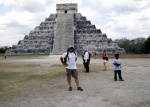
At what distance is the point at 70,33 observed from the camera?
175ft

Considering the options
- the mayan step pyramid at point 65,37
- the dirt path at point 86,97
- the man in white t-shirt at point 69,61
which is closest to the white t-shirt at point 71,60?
the man in white t-shirt at point 69,61

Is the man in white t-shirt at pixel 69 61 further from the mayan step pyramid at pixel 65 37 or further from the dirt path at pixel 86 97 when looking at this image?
the mayan step pyramid at pixel 65 37

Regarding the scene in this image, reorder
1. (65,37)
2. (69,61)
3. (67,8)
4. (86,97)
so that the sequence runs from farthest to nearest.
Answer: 1. (67,8)
2. (65,37)
3. (69,61)
4. (86,97)

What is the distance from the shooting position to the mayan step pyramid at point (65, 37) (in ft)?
168

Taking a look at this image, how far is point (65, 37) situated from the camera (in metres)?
51.8

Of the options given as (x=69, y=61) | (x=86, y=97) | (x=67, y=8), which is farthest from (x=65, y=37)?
(x=86, y=97)

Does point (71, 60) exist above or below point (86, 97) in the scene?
above

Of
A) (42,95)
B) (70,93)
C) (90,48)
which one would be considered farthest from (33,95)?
(90,48)

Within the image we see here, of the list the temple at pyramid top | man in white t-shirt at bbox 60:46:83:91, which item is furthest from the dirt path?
the temple at pyramid top

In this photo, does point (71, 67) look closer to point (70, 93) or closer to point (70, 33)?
point (70, 93)

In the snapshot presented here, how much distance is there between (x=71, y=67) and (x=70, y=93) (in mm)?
1120

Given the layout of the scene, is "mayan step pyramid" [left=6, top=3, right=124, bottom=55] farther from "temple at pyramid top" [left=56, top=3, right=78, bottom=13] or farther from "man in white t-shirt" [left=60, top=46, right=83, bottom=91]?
"man in white t-shirt" [left=60, top=46, right=83, bottom=91]

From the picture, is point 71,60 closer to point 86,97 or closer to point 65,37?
point 86,97

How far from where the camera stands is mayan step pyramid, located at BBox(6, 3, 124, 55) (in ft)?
168
